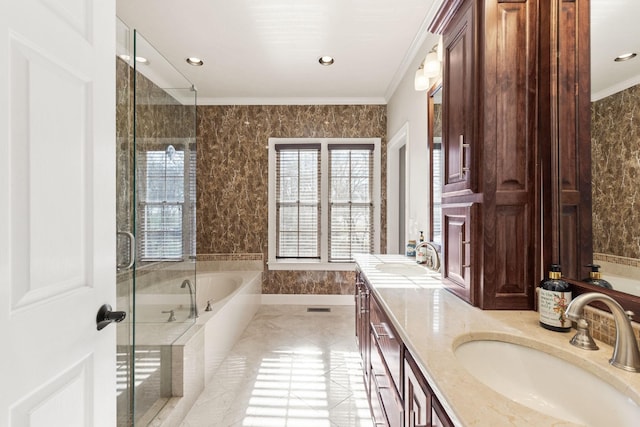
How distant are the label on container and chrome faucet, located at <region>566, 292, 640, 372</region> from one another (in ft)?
0.73

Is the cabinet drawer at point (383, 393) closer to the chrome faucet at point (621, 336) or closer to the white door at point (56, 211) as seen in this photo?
the chrome faucet at point (621, 336)

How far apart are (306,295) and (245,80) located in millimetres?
2758

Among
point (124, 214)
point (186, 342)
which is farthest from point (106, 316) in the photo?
point (186, 342)

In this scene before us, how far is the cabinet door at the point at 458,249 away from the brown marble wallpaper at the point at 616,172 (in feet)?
1.28

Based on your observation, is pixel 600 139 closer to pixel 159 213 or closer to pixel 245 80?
pixel 159 213

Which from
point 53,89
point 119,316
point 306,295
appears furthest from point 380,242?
point 53,89

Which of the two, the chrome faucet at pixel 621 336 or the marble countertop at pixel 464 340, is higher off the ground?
the chrome faucet at pixel 621 336

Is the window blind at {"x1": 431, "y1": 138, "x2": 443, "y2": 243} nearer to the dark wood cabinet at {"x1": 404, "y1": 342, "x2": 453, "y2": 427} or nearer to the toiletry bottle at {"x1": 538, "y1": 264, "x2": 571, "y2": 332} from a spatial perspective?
the toiletry bottle at {"x1": 538, "y1": 264, "x2": 571, "y2": 332}

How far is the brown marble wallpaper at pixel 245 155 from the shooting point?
391 centimetres

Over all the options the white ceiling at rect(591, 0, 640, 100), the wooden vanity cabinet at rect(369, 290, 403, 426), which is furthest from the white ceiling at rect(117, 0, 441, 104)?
the wooden vanity cabinet at rect(369, 290, 403, 426)

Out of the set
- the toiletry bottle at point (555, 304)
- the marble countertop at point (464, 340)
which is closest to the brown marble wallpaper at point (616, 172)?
the toiletry bottle at point (555, 304)

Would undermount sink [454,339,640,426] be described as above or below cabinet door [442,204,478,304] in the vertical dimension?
below

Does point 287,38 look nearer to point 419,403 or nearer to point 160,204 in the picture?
point 160,204

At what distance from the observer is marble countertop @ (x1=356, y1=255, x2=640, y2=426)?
22.8 inches
